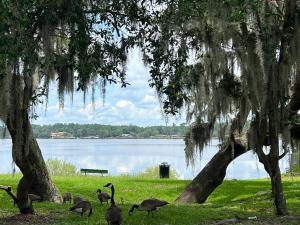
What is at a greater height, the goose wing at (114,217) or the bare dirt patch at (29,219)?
the goose wing at (114,217)

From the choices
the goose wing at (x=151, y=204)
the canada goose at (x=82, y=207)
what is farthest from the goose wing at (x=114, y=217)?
the canada goose at (x=82, y=207)

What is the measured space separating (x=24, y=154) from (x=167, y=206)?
371 centimetres

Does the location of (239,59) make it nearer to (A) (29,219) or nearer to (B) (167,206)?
(B) (167,206)

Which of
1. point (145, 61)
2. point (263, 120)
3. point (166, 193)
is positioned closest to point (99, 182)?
point (166, 193)

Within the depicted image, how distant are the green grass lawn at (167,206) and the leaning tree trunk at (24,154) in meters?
0.59

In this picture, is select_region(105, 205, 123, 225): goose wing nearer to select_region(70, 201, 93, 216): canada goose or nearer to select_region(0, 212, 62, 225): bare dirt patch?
select_region(70, 201, 93, 216): canada goose

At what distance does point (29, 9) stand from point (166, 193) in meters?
13.0

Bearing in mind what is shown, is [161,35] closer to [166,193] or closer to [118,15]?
[118,15]

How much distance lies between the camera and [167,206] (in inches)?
487

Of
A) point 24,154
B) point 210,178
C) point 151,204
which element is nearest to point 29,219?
point 151,204

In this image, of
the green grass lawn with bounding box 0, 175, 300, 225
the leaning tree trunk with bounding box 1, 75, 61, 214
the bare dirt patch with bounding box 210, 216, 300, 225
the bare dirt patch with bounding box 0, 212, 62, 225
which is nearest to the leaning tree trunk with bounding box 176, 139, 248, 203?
the green grass lawn with bounding box 0, 175, 300, 225

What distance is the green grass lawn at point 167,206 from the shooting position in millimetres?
10109

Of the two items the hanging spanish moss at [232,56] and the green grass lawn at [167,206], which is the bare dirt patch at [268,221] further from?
the hanging spanish moss at [232,56]

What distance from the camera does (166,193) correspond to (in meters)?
18.7
